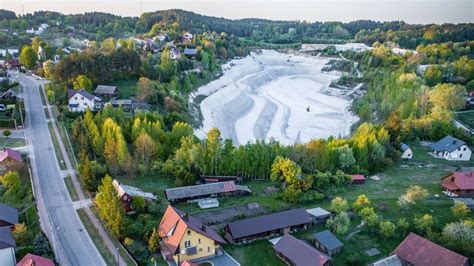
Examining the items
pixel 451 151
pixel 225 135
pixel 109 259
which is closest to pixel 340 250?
pixel 109 259

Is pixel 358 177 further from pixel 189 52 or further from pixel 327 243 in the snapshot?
pixel 189 52

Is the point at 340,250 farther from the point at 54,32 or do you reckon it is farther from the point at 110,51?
the point at 54,32

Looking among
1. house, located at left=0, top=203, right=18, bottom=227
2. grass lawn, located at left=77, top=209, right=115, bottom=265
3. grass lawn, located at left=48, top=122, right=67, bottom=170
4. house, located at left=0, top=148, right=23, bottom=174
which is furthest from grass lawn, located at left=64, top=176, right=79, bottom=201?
house, located at left=0, top=203, right=18, bottom=227

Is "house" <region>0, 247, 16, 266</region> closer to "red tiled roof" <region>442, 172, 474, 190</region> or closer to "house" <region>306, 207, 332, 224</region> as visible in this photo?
"house" <region>306, 207, 332, 224</region>

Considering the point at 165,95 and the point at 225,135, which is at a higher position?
the point at 165,95

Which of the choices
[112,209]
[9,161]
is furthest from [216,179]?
[9,161]
